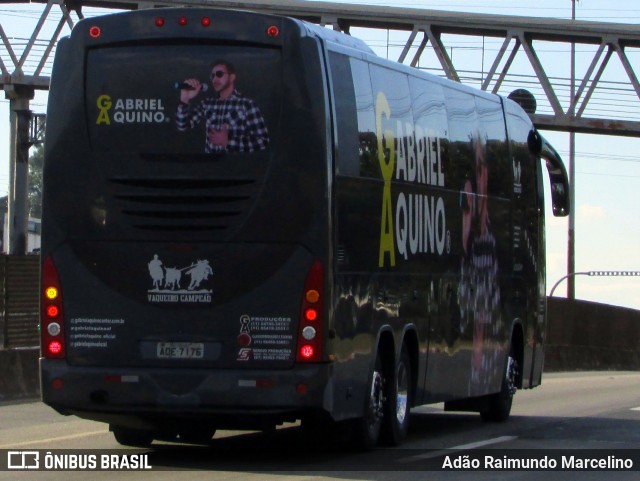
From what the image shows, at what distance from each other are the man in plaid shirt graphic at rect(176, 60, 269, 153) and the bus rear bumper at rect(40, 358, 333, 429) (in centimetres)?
182

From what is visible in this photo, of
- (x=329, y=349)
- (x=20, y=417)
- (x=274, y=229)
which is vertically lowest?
(x=20, y=417)

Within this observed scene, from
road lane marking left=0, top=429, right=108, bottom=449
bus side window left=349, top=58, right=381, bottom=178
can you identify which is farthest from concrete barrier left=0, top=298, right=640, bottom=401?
bus side window left=349, top=58, right=381, bottom=178

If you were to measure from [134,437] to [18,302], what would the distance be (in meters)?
7.41

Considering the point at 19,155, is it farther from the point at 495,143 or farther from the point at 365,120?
the point at 365,120

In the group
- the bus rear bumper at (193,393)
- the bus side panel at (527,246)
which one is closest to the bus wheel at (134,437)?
the bus rear bumper at (193,393)

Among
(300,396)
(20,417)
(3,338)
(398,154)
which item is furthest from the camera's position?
(3,338)

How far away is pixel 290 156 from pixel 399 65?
9.56 ft

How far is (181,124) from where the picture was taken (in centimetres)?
1260

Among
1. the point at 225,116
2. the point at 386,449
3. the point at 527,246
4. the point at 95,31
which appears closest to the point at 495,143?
the point at 527,246

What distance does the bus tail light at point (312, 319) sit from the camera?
40.4ft

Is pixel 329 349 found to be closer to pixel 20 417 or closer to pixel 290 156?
pixel 290 156

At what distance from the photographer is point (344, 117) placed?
13.1 meters

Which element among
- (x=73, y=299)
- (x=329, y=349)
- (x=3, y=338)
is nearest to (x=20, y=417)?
(x=3, y=338)

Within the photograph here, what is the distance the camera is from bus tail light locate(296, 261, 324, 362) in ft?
40.4
